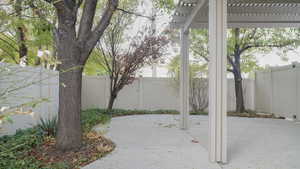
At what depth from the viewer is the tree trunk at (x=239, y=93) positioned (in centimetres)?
846

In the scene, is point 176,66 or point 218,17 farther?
point 176,66

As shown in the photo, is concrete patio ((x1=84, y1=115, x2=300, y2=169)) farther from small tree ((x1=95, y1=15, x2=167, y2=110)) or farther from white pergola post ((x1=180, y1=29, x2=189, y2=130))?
small tree ((x1=95, y1=15, x2=167, y2=110))

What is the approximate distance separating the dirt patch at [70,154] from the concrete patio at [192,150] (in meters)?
0.16

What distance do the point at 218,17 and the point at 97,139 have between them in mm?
3110

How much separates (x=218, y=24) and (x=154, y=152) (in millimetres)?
2273

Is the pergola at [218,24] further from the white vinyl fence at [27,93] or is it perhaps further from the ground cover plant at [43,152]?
the white vinyl fence at [27,93]

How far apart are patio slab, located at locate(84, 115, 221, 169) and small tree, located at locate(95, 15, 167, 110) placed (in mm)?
3607

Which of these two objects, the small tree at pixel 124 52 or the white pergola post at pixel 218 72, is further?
the small tree at pixel 124 52

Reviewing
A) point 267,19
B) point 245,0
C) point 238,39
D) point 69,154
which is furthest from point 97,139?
point 238,39

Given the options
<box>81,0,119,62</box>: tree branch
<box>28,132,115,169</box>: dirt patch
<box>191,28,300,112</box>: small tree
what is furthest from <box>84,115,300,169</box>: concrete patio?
<box>191,28,300,112</box>: small tree

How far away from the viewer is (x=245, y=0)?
4.65 metres

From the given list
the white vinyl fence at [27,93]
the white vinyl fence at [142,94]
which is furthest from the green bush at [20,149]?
the white vinyl fence at [142,94]

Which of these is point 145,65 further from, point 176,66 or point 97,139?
point 97,139

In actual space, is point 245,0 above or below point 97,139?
above
